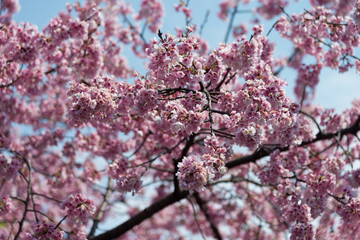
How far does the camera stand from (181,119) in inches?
155

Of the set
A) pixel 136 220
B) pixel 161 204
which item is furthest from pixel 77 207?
pixel 161 204

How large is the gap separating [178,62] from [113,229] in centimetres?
→ 370

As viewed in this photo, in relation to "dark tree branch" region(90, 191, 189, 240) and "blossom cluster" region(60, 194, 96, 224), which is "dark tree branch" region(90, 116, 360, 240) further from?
"blossom cluster" region(60, 194, 96, 224)

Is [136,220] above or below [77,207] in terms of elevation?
above

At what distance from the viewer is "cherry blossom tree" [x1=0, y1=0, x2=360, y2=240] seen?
4094mm

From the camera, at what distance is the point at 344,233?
6.01m

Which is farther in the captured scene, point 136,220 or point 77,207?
point 136,220

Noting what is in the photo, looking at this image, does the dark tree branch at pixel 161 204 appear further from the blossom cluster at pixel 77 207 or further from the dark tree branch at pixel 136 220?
the blossom cluster at pixel 77 207

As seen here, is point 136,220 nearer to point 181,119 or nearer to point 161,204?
point 161,204

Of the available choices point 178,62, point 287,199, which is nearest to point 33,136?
point 178,62

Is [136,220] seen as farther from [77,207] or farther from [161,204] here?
[77,207]

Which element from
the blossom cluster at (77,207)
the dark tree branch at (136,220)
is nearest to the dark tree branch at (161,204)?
the dark tree branch at (136,220)

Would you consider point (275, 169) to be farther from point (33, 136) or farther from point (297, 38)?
point (33, 136)

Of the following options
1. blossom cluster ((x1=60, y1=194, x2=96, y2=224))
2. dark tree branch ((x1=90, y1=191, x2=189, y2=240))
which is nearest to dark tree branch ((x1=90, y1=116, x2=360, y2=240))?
dark tree branch ((x1=90, y1=191, x2=189, y2=240))
